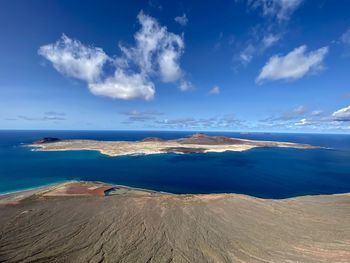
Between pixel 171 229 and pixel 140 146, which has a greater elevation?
pixel 140 146

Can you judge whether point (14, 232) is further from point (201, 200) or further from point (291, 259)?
point (291, 259)

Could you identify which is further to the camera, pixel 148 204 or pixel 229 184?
pixel 229 184

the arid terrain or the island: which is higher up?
the island

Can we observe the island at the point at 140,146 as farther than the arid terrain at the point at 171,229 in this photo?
Yes

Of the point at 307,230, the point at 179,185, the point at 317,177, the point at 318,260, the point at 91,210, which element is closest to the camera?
the point at 318,260

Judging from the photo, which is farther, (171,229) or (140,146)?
(140,146)

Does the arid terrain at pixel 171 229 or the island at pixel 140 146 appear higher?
the island at pixel 140 146

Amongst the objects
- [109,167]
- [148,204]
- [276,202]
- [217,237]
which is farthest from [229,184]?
[109,167]

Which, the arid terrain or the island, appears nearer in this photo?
the arid terrain
